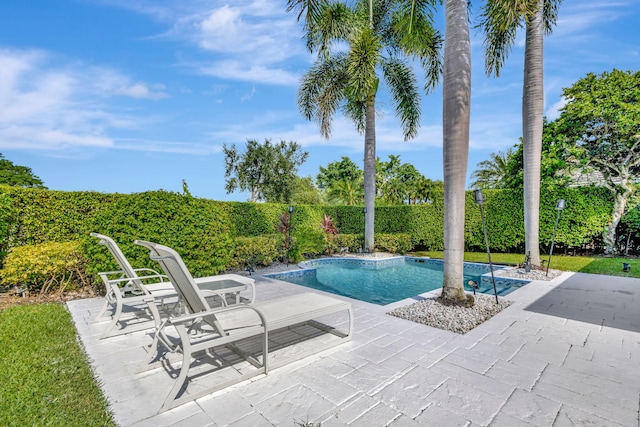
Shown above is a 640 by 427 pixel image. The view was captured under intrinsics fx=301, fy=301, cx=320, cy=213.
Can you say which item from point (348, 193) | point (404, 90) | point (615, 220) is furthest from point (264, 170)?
point (615, 220)

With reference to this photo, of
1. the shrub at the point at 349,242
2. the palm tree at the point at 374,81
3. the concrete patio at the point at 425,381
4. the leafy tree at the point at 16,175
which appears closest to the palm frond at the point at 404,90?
the palm tree at the point at 374,81

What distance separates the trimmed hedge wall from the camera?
20.3 ft

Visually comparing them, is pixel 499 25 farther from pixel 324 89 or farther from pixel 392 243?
pixel 392 243

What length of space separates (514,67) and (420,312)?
31.0 feet

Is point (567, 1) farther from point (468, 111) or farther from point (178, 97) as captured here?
point (178, 97)

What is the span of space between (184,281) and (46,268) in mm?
5227

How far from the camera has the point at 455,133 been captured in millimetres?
5078

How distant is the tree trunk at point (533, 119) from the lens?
876cm

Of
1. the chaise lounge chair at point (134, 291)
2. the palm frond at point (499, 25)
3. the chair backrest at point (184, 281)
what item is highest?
the palm frond at point (499, 25)

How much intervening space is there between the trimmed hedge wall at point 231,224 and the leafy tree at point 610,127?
58 cm

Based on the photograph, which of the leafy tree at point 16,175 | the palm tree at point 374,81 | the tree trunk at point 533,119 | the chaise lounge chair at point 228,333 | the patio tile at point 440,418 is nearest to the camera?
the patio tile at point 440,418

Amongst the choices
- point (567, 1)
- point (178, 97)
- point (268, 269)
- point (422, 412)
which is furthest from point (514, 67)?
point (178, 97)

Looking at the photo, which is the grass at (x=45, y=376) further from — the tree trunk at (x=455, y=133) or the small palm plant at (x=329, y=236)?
the small palm plant at (x=329, y=236)

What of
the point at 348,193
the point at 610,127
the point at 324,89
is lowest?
the point at 348,193
